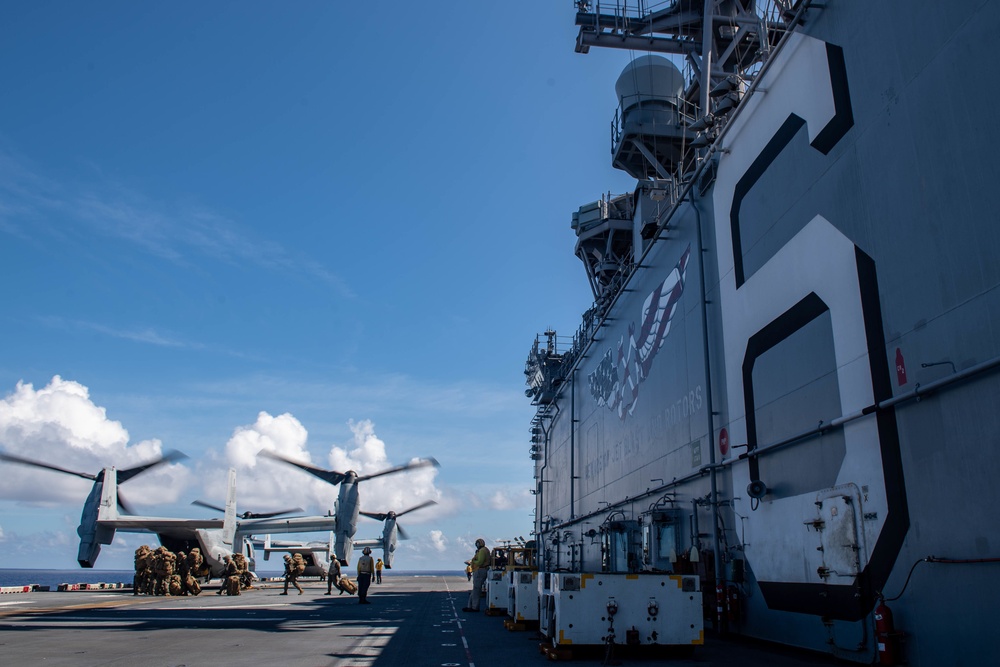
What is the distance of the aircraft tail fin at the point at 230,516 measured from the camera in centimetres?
3728

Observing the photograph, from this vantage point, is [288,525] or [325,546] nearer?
[288,525]

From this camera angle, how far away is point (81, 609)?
2036 centimetres

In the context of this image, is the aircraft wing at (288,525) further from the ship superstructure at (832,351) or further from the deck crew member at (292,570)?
the ship superstructure at (832,351)

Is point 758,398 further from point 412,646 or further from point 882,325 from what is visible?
point 412,646

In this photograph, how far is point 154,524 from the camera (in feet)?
116

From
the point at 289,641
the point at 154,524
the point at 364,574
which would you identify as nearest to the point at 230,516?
the point at 154,524

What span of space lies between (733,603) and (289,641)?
805cm

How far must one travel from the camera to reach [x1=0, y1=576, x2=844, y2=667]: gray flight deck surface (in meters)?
9.60

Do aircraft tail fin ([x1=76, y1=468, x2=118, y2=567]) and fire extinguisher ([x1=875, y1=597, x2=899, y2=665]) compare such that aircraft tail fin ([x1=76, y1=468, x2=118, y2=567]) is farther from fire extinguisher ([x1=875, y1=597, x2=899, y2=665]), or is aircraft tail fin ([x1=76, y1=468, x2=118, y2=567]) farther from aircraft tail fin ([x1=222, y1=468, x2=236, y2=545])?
fire extinguisher ([x1=875, y1=597, x2=899, y2=665])

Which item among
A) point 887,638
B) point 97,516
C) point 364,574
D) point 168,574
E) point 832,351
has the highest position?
point 832,351

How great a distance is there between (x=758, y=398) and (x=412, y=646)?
7.44 m

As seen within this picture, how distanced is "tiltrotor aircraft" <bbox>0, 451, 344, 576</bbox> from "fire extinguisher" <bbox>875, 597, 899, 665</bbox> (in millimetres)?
34748

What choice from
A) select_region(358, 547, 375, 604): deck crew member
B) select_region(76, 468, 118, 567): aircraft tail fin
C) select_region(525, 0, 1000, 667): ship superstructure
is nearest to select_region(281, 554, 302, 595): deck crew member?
select_region(358, 547, 375, 604): deck crew member

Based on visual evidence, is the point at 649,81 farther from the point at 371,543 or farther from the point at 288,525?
the point at 371,543
